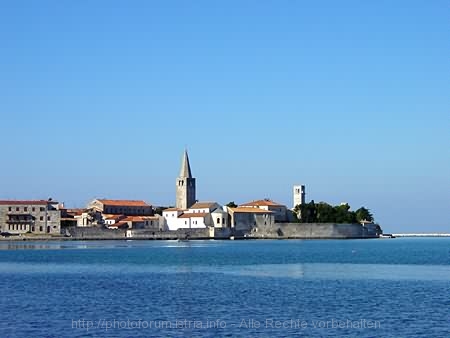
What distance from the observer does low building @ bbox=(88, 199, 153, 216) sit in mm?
121438

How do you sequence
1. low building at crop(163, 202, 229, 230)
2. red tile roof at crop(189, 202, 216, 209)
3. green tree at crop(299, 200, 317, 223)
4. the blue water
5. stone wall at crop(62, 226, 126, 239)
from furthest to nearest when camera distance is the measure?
green tree at crop(299, 200, 317, 223) → red tile roof at crop(189, 202, 216, 209) → low building at crop(163, 202, 229, 230) → stone wall at crop(62, 226, 126, 239) → the blue water

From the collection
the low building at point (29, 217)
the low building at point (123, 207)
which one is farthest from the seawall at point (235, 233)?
the low building at point (123, 207)

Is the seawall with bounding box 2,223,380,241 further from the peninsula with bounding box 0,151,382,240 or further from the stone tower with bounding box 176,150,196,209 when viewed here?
the stone tower with bounding box 176,150,196,209

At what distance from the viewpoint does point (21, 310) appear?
1022 inches

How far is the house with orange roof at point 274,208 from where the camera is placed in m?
123

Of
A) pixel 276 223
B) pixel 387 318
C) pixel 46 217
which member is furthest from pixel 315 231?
pixel 387 318

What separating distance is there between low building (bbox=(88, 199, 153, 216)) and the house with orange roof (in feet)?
49.8

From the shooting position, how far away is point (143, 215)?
127062 millimetres

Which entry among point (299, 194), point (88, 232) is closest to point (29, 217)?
point (88, 232)

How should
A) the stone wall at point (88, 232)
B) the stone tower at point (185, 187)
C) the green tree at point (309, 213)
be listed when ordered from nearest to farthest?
1. the stone wall at point (88, 232)
2. the green tree at point (309, 213)
3. the stone tower at point (185, 187)

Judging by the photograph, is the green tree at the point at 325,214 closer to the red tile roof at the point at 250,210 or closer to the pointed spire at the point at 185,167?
the red tile roof at the point at 250,210

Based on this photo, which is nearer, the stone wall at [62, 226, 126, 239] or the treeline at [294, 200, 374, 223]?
the stone wall at [62, 226, 126, 239]

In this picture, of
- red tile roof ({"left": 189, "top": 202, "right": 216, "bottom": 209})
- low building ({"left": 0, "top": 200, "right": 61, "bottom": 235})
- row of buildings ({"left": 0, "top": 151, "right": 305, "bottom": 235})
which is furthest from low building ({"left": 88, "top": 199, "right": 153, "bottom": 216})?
low building ({"left": 0, "top": 200, "right": 61, "bottom": 235})

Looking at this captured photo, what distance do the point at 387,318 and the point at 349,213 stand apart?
98077mm
